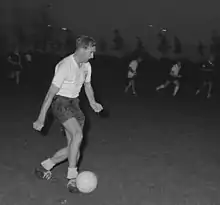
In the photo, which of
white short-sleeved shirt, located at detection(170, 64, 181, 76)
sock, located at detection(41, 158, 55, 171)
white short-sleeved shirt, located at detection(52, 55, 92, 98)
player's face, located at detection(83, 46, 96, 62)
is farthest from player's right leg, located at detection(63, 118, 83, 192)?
white short-sleeved shirt, located at detection(170, 64, 181, 76)

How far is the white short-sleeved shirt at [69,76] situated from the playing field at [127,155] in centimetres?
136

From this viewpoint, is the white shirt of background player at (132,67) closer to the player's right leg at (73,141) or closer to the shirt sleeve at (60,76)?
the player's right leg at (73,141)

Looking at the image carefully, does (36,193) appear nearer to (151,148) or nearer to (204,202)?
(204,202)

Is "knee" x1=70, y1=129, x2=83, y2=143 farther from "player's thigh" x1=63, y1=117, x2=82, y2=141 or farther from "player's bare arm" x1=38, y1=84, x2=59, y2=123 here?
"player's bare arm" x1=38, y1=84, x2=59, y2=123

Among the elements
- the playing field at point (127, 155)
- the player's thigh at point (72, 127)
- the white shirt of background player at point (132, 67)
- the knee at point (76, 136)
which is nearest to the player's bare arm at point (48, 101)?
the player's thigh at point (72, 127)

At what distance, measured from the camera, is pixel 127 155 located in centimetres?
841

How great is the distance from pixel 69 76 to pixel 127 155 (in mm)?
2984

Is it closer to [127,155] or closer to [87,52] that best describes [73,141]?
[87,52]

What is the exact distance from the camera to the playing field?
6117mm

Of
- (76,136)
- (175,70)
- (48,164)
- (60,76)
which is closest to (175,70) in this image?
(175,70)

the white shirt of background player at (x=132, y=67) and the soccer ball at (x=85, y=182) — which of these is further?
the white shirt of background player at (x=132, y=67)

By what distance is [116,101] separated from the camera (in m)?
16.2

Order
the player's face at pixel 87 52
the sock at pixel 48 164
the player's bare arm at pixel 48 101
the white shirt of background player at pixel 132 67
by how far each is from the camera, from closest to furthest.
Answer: the player's bare arm at pixel 48 101, the player's face at pixel 87 52, the sock at pixel 48 164, the white shirt of background player at pixel 132 67

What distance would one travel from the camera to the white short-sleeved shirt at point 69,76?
574cm
